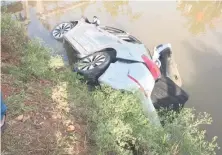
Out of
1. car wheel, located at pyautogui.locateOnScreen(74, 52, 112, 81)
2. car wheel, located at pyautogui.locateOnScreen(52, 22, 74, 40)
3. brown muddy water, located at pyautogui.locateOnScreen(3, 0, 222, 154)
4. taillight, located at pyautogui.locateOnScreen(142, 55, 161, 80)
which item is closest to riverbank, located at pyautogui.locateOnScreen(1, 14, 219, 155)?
car wheel, located at pyautogui.locateOnScreen(74, 52, 112, 81)

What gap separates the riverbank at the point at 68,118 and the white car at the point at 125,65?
34 cm

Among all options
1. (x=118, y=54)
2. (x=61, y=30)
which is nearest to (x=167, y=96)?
(x=118, y=54)

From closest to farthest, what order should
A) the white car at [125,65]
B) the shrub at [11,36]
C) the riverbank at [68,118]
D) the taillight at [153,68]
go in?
the riverbank at [68,118] < the shrub at [11,36] < the white car at [125,65] < the taillight at [153,68]

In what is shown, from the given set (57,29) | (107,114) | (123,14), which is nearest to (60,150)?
(107,114)

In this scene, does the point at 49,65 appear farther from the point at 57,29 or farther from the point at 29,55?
the point at 57,29

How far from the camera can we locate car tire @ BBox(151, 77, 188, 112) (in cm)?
610

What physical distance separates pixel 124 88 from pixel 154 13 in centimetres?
528

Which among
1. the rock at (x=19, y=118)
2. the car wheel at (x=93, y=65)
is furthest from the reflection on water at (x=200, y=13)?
the rock at (x=19, y=118)

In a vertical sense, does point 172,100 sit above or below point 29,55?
below

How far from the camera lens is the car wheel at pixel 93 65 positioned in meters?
6.14

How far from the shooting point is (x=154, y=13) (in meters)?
10.3

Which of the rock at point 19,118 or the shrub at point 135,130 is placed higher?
the rock at point 19,118

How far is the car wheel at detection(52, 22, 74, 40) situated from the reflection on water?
12.7ft

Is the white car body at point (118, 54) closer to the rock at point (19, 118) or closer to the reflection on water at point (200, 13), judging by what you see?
the rock at point (19, 118)
